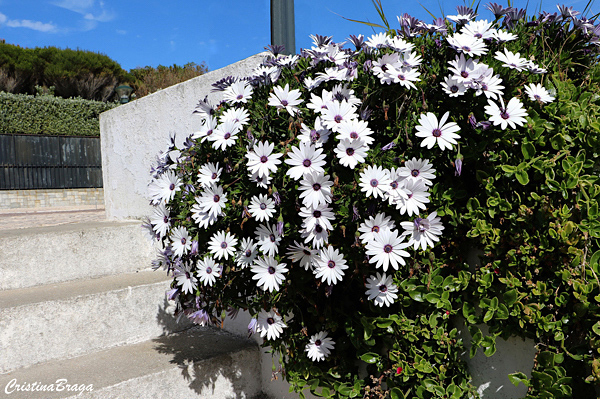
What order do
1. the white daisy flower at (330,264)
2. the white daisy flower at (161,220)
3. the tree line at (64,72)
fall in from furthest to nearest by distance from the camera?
the tree line at (64,72)
the white daisy flower at (161,220)
the white daisy flower at (330,264)

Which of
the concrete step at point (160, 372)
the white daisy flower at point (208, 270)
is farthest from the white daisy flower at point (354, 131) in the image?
the concrete step at point (160, 372)

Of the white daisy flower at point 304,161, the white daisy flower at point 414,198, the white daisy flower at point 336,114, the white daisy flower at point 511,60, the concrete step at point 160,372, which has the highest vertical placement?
the white daisy flower at point 511,60

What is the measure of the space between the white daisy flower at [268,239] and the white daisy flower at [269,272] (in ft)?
0.08

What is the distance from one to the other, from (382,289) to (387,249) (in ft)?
0.52

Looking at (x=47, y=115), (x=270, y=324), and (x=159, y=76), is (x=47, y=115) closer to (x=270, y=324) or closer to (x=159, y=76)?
(x=159, y=76)

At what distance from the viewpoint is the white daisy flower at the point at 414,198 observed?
1.21 m

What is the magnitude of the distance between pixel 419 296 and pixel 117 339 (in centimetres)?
155

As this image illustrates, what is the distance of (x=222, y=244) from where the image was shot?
1.44m

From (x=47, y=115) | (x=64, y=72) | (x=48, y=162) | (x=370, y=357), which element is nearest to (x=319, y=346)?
(x=370, y=357)

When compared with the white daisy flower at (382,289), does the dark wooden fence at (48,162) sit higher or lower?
higher

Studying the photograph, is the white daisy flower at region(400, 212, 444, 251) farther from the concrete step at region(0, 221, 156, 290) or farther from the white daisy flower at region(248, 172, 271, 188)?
the concrete step at region(0, 221, 156, 290)

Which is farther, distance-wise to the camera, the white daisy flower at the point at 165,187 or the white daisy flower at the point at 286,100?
the white daisy flower at the point at 165,187

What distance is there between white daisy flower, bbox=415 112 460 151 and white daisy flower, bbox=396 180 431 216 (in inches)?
4.1

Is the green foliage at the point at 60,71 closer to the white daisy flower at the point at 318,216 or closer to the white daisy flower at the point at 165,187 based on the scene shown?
the white daisy flower at the point at 165,187
